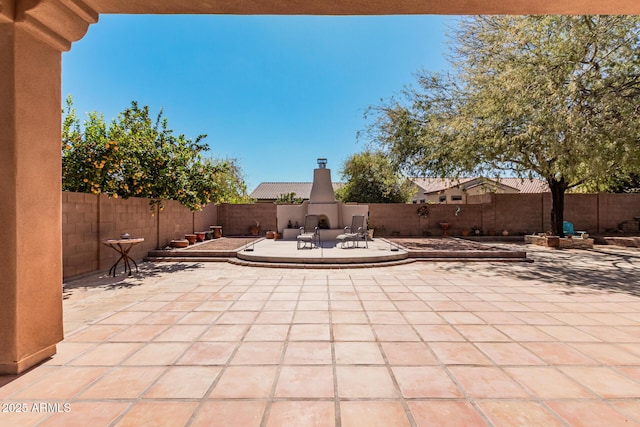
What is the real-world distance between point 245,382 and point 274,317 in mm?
1510

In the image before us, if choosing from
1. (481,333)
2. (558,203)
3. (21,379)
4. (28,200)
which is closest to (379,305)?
(481,333)

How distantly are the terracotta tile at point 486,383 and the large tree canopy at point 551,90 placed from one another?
23.0 ft

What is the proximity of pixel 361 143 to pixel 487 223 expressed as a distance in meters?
7.80

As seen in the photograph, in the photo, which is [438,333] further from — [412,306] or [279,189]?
[279,189]

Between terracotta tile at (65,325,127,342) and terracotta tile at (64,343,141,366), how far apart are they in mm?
259

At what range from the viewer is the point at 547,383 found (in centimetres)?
231

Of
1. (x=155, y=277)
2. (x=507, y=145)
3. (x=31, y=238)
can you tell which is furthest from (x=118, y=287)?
(x=507, y=145)

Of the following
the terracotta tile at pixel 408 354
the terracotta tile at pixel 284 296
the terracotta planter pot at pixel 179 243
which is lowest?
the terracotta tile at pixel 408 354

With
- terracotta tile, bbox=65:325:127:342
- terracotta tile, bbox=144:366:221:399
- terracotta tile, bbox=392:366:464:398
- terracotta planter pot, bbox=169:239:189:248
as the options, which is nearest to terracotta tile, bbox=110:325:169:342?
terracotta tile, bbox=65:325:127:342

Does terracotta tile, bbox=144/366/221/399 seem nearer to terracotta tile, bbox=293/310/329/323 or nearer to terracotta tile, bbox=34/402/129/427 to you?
terracotta tile, bbox=34/402/129/427

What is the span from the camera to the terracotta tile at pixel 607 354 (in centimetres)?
268

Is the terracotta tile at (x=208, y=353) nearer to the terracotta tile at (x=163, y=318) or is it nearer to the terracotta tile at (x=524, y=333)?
the terracotta tile at (x=163, y=318)

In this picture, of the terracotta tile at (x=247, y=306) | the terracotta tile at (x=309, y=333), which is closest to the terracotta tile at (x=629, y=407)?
the terracotta tile at (x=309, y=333)

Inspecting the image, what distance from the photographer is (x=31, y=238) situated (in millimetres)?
2486
